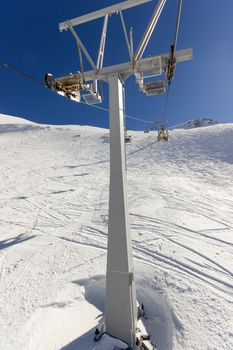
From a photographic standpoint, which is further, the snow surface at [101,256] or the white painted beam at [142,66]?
the snow surface at [101,256]

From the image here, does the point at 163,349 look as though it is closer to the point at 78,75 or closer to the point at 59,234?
the point at 59,234

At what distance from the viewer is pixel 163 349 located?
3.50 metres

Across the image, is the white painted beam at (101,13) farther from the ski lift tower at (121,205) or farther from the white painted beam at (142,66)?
the white painted beam at (142,66)

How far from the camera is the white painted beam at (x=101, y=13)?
148 inches

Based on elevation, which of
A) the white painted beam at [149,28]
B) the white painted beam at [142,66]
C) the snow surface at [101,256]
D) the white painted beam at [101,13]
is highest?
the white painted beam at [101,13]

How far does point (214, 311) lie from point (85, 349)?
107 inches

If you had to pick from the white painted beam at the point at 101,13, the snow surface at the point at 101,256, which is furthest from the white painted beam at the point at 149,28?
the snow surface at the point at 101,256

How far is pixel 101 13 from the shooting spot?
4023 mm

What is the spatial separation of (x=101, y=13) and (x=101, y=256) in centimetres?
622

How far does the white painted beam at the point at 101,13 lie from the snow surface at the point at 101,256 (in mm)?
6038

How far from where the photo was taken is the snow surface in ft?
12.5

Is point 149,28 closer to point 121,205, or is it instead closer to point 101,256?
point 121,205

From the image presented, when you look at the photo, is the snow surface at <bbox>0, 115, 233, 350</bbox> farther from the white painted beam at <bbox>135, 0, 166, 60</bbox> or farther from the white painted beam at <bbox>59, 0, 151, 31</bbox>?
the white painted beam at <bbox>59, 0, 151, 31</bbox>

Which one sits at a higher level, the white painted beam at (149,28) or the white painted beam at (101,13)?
the white painted beam at (101,13)
